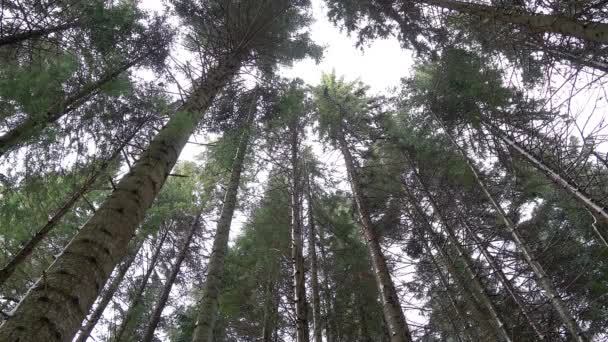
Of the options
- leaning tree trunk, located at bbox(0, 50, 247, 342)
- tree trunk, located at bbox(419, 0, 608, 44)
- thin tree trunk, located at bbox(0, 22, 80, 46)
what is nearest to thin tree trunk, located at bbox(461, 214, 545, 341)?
tree trunk, located at bbox(419, 0, 608, 44)

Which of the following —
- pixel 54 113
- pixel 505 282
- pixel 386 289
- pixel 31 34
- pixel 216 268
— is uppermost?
pixel 31 34

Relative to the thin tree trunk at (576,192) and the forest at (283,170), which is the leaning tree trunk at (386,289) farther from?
the thin tree trunk at (576,192)

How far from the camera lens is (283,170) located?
37.5 ft

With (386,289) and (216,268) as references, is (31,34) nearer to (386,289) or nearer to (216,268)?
(216,268)

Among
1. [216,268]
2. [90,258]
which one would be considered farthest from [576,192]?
[90,258]

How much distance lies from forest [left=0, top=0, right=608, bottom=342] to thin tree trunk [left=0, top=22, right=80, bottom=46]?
54 mm

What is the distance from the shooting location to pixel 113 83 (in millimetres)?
8344

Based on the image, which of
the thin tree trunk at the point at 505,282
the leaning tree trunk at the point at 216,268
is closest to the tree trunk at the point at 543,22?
the thin tree trunk at the point at 505,282

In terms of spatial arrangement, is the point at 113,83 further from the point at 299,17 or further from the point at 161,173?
the point at 299,17

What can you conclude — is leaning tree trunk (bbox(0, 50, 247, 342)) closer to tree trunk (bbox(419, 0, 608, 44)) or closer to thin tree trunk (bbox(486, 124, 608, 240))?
tree trunk (bbox(419, 0, 608, 44))

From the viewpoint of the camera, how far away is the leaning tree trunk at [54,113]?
6.39 meters

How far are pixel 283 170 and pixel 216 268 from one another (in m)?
5.36

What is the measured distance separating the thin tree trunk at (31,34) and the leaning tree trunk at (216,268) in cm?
546

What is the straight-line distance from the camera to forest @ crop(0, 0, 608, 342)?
5469 millimetres
